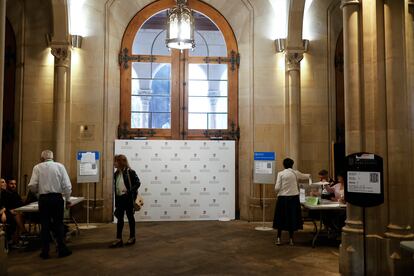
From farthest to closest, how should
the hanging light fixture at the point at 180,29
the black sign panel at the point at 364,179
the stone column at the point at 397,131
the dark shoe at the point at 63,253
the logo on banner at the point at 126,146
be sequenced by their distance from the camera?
1. the logo on banner at the point at 126,146
2. the hanging light fixture at the point at 180,29
3. the dark shoe at the point at 63,253
4. the stone column at the point at 397,131
5. the black sign panel at the point at 364,179

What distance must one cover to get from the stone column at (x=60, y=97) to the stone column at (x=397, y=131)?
596cm

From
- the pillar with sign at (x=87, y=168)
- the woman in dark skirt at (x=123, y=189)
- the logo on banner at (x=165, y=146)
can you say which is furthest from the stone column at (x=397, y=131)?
the pillar with sign at (x=87, y=168)

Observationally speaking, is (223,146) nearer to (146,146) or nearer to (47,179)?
(146,146)

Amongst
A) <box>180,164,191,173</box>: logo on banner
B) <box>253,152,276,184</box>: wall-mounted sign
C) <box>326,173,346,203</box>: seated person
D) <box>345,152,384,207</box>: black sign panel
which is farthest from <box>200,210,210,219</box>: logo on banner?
<box>345,152,384,207</box>: black sign panel

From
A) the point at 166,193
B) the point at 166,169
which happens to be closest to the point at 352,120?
the point at 166,169

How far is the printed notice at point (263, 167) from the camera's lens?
298 inches

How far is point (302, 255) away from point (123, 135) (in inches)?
185

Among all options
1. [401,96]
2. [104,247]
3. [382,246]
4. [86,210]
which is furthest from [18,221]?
[401,96]

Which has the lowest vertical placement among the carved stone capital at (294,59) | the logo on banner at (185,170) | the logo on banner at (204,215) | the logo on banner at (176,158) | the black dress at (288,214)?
the logo on banner at (204,215)

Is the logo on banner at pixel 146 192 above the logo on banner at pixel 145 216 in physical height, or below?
above

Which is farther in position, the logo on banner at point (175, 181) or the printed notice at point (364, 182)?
the logo on banner at point (175, 181)

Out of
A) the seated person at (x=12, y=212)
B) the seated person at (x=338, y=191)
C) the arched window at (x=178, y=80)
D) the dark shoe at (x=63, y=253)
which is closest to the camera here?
the dark shoe at (x=63, y=253)

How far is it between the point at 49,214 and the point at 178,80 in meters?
4.47

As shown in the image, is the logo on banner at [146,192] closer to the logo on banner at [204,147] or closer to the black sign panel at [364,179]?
the logo on banner at [204,147]
